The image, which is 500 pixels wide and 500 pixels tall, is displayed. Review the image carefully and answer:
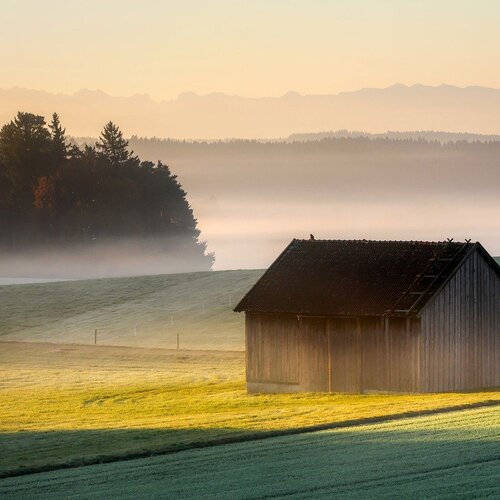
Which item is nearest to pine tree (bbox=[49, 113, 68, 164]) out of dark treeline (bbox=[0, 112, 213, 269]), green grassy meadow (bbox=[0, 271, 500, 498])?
dark treeline (bbox=[0, 112, 213, 269])

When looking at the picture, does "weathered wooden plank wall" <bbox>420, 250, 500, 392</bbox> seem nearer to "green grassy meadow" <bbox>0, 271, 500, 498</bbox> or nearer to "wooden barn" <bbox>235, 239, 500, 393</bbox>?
"wooden barn" <bbox>235, 239, 500, 393</bbox>

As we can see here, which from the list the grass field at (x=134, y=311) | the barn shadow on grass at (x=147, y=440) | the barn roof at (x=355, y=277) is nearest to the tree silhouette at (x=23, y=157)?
the grass field at (x=134, y=311)

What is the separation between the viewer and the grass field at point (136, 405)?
37938 millimetres

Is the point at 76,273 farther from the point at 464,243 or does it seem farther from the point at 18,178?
the point at 464,243

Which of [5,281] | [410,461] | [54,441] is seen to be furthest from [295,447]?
[5,281]

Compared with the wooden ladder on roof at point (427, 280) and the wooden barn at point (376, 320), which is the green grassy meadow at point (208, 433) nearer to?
the wooden barn at point (376, 320)

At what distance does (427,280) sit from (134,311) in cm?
4363

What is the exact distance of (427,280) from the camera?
53.2m

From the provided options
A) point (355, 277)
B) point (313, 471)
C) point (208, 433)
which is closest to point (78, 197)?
point (355, 277)

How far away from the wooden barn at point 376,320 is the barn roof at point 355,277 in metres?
0.04

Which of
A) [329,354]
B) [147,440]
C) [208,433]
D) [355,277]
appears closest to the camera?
[147,440]

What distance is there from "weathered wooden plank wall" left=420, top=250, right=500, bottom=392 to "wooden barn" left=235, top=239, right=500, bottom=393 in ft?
0.11

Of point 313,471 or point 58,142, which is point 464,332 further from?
point 58,142

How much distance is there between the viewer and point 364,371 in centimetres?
5281
